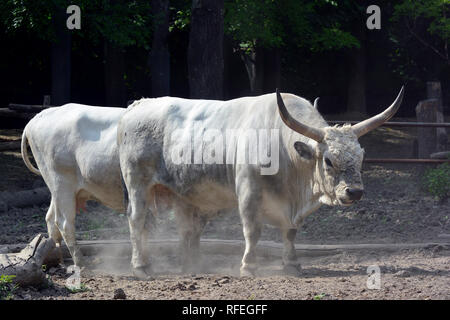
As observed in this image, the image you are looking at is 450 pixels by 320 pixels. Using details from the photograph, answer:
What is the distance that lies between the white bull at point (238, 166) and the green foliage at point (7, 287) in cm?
159

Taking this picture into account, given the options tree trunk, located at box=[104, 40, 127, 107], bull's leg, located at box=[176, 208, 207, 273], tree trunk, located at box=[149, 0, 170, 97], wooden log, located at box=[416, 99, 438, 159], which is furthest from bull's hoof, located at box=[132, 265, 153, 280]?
tree trunk, located at box=[104, 40, 127, 107]

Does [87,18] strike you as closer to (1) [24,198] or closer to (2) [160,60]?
(2) [160,60]

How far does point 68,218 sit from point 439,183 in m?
5.34

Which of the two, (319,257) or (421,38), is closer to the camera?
(319,257)

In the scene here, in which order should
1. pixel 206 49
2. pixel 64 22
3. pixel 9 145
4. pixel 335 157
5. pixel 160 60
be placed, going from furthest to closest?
pixel 160 60, pixel 64 22, pixel 9 145, pixel 206 49, pixel 335 157

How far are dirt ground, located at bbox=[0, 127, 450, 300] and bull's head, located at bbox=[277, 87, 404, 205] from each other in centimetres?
75

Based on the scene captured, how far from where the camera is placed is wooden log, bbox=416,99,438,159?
1249cm

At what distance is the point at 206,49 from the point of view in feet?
39.7

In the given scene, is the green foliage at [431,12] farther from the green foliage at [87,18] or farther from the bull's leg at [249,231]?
the bull's leg at [249,231]

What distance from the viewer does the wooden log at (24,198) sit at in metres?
10.3

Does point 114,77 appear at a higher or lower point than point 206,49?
lower

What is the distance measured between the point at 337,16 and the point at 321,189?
10.9 meters

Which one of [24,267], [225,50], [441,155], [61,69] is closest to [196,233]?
[24,267]

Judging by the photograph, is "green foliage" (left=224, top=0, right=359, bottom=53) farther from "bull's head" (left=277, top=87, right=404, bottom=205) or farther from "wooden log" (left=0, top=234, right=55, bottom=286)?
"wooden log" (left=0, top=234, right=55, bottom=286)
